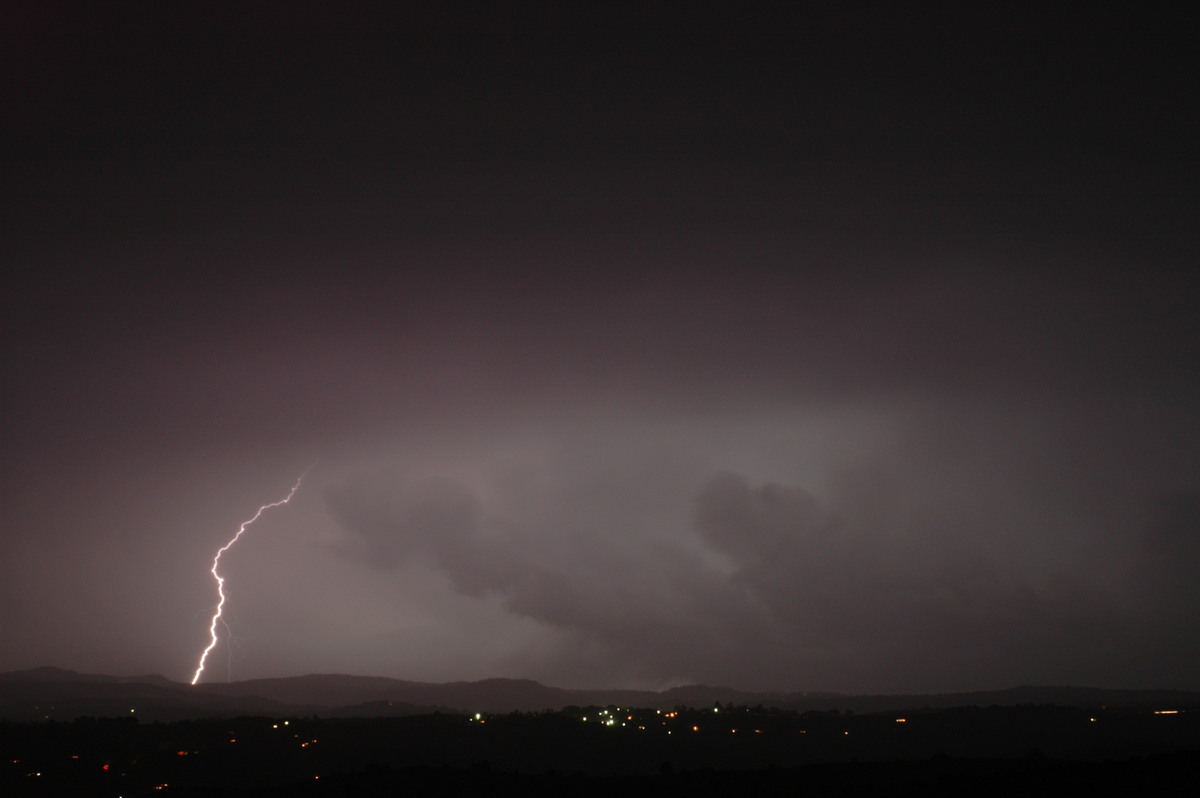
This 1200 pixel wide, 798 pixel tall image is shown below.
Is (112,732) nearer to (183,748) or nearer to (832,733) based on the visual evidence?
(183,748)

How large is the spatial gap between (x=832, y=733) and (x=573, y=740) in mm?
22643

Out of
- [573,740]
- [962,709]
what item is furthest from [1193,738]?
[573,740]

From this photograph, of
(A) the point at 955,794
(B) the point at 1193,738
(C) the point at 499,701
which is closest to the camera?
(A) the point at 955,794

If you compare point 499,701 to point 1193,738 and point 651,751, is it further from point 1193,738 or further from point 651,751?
point 1193,738

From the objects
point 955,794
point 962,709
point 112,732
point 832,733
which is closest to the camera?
point 955,794

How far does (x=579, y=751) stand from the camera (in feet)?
195

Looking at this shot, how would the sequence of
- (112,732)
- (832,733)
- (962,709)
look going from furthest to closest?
(962,709), (832,733), (112,732)

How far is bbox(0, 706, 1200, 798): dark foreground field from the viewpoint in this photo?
3034 cm

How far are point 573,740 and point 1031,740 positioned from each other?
→ 37.0 metres

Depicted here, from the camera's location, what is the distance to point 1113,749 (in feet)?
188

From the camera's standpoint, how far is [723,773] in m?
30.8

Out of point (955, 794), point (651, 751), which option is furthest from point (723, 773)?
point (651, 751)

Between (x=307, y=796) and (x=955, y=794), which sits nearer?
(x=955, y=794)

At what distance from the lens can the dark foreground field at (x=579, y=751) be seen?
3034 cm
